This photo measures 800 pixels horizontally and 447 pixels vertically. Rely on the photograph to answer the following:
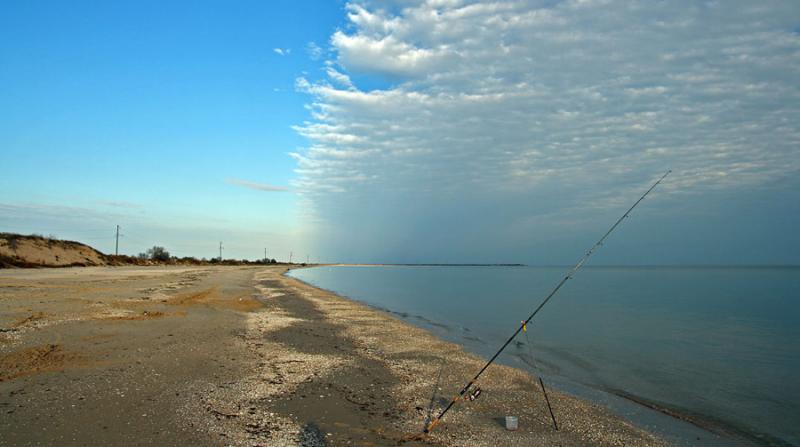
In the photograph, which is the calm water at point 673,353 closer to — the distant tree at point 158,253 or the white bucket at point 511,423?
the white bucket at point 511,423

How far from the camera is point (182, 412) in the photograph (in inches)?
267

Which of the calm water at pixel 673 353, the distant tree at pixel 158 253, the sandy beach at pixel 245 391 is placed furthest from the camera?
the distant tree at pixel 158 253

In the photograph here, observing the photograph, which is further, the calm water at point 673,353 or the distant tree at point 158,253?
the distant tree at point 158,253

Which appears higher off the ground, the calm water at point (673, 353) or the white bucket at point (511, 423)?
the white bucket at point (511, 423)

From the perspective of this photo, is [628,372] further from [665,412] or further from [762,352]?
[762,352]

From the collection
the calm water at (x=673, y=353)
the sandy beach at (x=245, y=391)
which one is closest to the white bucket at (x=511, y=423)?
the sandy beach at (x=245, y=391)

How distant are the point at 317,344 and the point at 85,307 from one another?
9.94 metres

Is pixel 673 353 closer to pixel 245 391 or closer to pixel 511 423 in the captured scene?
pixel 511 423

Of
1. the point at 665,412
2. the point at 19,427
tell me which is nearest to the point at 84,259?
the point at 19,427

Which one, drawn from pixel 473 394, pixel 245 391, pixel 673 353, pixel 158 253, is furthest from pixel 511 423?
pixel 158 253

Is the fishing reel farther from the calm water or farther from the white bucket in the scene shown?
the calm water

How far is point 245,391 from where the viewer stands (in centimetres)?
803

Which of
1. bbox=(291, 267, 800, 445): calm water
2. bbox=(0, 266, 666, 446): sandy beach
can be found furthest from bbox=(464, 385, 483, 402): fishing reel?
bbox=(291, 267, 800, 445): calm water

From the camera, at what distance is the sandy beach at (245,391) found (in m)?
6.22
